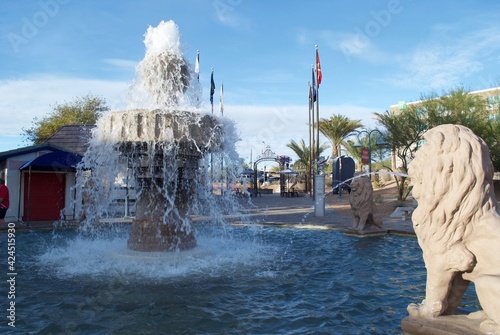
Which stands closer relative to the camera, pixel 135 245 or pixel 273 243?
pixel 135 245

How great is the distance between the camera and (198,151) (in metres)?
7.43

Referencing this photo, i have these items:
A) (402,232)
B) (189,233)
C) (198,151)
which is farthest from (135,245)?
(402,232)

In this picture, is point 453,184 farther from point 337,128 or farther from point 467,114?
point 337,128

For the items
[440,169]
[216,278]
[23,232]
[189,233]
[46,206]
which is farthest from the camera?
[46,206]

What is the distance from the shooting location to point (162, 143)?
670cm

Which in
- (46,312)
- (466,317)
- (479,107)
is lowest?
(46,312)

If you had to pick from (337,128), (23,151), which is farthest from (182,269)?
(337,128)

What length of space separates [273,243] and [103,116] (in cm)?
451

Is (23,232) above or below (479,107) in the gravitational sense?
below

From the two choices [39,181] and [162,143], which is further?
[39,181]

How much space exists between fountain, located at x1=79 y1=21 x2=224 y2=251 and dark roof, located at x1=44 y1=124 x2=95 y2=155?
13488 mm

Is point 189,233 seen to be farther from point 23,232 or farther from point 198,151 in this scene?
point 23,232

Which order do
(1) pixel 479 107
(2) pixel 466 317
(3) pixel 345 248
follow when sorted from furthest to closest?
(1) pixel 479 107, (3) pixel 345 248, (2) pixel 466 317

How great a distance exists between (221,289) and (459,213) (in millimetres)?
3214
